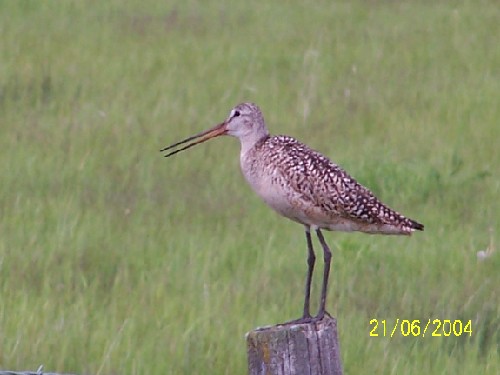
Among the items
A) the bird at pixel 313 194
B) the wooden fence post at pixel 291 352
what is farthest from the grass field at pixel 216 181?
the wooden fence post at pixel 291 352

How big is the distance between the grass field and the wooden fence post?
142cm

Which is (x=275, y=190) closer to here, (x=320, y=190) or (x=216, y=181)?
(x=320, y=190)

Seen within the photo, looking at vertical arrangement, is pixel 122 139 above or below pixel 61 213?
above

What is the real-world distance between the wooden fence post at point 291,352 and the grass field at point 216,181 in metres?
A: 1.42

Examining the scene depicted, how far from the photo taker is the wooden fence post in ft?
12.3

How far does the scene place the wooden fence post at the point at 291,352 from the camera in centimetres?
375

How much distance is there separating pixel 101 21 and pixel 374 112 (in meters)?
3.62

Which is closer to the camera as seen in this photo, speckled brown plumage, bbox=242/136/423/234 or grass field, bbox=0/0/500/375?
speckled brown plumage, bbox=242/136/423/234

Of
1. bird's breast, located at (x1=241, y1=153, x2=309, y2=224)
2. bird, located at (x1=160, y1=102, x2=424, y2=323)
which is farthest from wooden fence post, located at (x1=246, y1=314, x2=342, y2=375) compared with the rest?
bird's breast, located at (x1=241, y1=153, x2=309, y2=224)

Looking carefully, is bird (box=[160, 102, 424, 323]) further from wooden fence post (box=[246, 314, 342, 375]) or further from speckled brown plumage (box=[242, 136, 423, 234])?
wooden fence post (box=[246, 314, 342, 375])

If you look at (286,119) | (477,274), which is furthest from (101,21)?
(477,274)

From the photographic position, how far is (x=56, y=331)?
538cm

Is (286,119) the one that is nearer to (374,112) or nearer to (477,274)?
(374,112)

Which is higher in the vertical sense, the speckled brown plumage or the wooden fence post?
the speckled brown plumage
